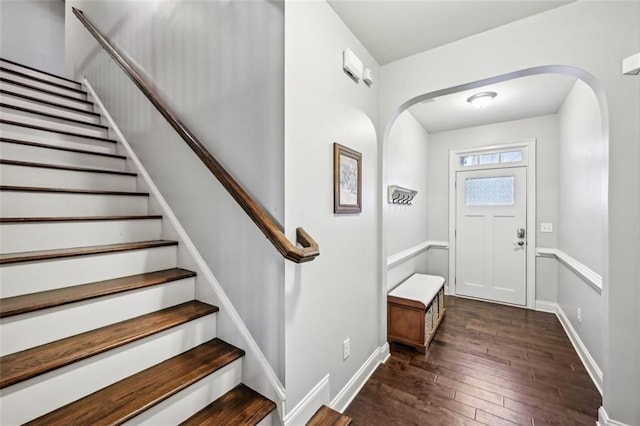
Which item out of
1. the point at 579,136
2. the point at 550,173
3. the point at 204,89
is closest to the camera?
the point at 204,89

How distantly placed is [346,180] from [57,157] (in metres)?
2.14

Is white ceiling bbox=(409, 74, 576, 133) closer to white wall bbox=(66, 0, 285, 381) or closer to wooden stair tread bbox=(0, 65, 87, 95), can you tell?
white wall bbox=(66, 0, 285, 381)

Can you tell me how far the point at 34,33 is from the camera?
12.2 ft

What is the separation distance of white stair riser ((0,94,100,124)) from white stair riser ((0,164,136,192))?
918mm

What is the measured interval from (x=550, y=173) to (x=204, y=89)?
4323mm

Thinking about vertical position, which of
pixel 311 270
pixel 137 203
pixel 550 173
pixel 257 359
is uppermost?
pixel 550 173

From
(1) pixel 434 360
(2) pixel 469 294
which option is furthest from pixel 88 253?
(2) pixel 469 294

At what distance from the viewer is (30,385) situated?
0.94 meters

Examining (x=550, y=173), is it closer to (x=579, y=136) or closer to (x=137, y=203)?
(x=579, y=136)

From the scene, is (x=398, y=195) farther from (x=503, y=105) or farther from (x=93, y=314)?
(x=93, y=314)

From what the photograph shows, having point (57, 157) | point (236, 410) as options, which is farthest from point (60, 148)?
point (236, 410)

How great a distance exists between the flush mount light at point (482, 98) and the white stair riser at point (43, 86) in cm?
428

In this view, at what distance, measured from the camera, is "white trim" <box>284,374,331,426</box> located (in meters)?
1.35

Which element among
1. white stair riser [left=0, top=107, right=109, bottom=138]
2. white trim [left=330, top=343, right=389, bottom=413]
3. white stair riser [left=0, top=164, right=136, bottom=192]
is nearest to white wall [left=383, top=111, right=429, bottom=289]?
white trim [left=330, top=343, right=389, bottom=413]
